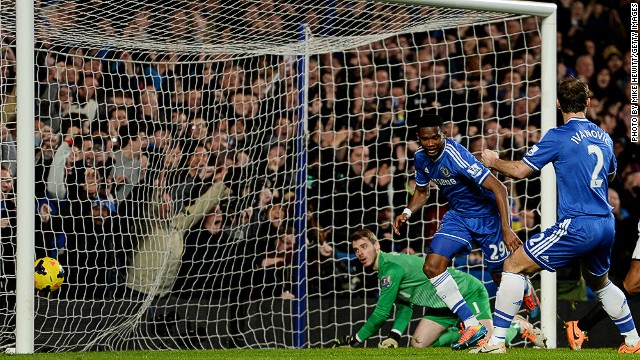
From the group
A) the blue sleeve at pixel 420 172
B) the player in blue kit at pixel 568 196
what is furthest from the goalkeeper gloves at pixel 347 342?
the player in blue kit at pixel 568 196

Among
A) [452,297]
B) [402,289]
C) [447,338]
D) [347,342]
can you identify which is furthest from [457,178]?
[347,342]

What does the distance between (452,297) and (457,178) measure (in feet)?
2.85

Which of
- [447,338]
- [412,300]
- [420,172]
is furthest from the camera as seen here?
[447,338]

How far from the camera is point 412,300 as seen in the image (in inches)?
356

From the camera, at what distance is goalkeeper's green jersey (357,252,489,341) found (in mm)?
8805

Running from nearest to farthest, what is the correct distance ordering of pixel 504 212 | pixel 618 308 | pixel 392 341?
pixel 618 308 < pixel 504 212 < pixel 392 341

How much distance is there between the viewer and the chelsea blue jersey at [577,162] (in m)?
6.54

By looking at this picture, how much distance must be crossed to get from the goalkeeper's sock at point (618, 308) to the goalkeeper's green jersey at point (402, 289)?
194 centimetres

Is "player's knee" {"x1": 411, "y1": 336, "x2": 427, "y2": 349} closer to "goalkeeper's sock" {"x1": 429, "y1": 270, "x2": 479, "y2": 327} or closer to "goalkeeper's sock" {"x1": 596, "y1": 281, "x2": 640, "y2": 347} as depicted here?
"goalkeeper's sock" {"x1": 429, "y1": 270, "x2": 479, "y2": 327}

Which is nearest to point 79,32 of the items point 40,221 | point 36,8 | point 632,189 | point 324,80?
point 36,8

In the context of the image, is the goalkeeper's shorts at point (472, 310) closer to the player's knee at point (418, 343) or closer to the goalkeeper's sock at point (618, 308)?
the player's knee at point (418, 343)

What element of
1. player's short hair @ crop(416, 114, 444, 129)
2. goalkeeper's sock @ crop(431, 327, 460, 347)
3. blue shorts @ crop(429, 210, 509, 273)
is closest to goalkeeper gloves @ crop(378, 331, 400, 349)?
goalkeeper's sock @ crop(431, 327, 460, 347)

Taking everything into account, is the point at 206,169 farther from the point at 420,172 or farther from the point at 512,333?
the point at 512,333

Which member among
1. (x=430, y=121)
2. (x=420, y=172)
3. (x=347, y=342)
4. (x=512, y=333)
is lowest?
(x=347, y=342)
